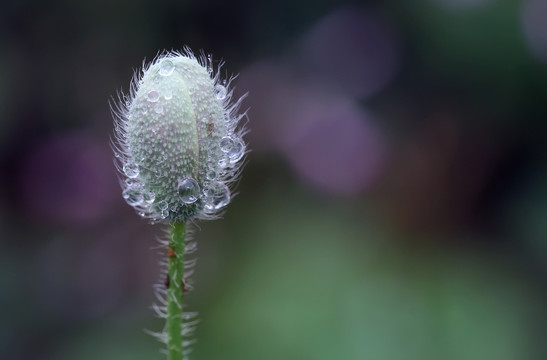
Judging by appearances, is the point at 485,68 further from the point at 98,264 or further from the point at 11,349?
the point at 11,349

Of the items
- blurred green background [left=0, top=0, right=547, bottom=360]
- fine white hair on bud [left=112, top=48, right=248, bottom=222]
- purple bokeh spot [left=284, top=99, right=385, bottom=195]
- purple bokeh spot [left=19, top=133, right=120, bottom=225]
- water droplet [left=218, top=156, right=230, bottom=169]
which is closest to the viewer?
fine white hair on bud [left=112, top=48, right=248, bottom=222]

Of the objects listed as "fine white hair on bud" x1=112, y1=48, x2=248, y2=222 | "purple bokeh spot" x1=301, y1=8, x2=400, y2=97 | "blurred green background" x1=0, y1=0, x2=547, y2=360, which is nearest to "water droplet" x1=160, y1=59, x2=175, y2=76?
"fine white hair on bud" x1=112, y1=48, x2=248, y2=222

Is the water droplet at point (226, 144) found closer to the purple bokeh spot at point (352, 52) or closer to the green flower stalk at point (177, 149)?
the green flower stalk at point (177, 149)

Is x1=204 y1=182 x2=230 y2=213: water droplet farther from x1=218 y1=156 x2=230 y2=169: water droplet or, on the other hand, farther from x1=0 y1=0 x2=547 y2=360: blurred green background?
x1=0 y1=0 x2=547 y2=360: blurred green background

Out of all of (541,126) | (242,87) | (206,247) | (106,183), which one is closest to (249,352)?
(206,247)

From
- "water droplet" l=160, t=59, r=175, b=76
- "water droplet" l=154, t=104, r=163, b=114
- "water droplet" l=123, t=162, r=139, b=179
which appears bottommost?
"water droplet" l=123, t=162, r=139, b=179
